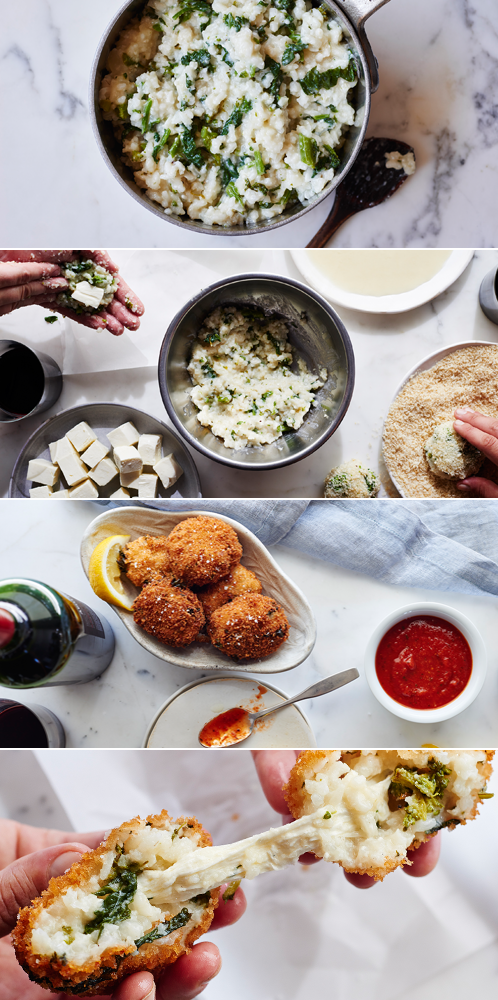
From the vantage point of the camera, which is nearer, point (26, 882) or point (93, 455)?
point (26, 882)

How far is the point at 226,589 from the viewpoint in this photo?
40.9 inches

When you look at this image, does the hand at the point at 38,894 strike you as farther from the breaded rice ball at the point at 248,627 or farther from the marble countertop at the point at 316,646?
the breaded rice ball at the point at 248,627

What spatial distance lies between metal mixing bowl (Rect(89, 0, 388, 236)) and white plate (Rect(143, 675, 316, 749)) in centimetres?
85

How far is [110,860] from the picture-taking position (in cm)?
84

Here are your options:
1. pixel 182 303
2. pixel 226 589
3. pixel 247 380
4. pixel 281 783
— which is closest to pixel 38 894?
A: pixel 281 783

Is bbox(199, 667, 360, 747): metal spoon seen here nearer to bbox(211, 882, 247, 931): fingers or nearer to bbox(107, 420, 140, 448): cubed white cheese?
bbox(211, 882, 247, 931): fingers

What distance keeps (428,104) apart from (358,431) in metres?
0.73

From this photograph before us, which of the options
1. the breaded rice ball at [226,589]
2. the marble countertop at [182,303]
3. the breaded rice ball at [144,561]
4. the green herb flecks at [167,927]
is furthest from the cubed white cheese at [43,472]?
the green herb flecks at [167,927]

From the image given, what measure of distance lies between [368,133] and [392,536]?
34.3 inches

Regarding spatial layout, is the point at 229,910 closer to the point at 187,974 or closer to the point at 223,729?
the point at 187,974

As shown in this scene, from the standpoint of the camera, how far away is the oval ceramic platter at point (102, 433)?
1.17 m

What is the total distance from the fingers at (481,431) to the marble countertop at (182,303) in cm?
16

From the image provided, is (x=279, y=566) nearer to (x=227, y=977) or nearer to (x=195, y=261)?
(x=195, y=261)

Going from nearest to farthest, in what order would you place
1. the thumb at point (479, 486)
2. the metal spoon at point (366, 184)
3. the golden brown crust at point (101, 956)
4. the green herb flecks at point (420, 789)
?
1. the golden brown crust at point (101, 956)
2. the green herb flecks at point (420, 789)
3. the thumb at point (479, 486)
4. the metal spoon at point (366, 184)
